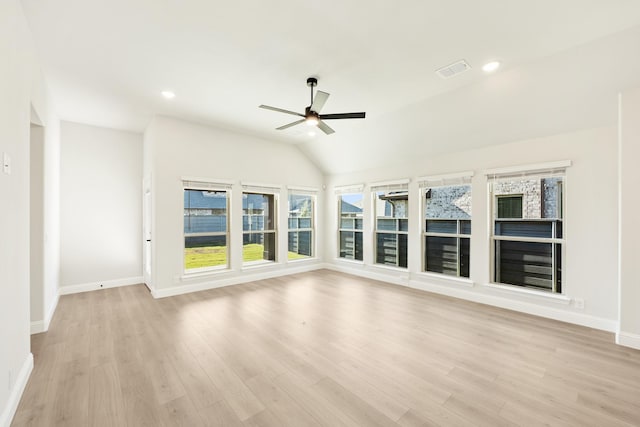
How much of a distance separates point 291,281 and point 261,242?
1353mm

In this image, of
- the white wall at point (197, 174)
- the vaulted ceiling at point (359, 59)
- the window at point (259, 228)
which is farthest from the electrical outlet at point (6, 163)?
the window at point (259, 228)

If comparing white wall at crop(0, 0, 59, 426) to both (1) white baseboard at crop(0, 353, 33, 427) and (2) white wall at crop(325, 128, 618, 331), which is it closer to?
(1) white baseboard at crop(0, 353, 33, 427)

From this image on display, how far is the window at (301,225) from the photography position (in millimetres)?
6957

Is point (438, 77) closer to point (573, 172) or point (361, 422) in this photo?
point (573, 172)

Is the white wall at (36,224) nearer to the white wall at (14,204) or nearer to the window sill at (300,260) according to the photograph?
the white wall at (14,204)

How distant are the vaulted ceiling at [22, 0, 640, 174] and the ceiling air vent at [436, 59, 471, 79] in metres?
0.08

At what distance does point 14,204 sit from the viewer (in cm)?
215

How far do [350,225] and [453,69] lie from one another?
4.40 m

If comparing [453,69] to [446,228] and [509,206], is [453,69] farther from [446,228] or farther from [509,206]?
[446,228]

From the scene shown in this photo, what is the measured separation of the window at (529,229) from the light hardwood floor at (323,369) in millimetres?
963

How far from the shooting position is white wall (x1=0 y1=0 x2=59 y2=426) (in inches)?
73.4

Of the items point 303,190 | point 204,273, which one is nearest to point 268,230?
point 303,190

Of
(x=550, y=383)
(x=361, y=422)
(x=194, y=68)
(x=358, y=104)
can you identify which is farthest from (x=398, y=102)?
(x=361, y=422)

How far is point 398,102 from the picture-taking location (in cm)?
425
